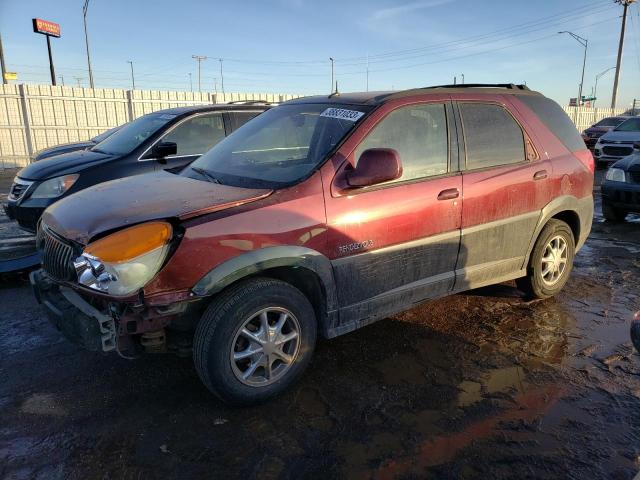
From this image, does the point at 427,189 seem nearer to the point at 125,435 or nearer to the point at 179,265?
the point at 179,265

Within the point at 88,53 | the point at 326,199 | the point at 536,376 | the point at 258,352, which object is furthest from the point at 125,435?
the point at 88,53

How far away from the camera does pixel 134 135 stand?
629 centimetres

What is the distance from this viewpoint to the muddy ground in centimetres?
245

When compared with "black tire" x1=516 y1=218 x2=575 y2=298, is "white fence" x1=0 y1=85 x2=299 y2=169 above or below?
above

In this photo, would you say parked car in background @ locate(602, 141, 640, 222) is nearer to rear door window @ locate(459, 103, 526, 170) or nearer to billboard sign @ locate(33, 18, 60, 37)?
rear door window @ locate(459, 103, 526, 170)

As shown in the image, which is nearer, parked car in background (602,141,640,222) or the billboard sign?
parked car in background (602,141,640,222)

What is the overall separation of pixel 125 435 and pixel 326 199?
5.80ft

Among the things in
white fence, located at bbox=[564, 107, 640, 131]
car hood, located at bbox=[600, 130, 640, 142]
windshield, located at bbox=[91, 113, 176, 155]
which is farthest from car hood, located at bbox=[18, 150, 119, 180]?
white fence, located at bbox=[564, 107, 640, 131]

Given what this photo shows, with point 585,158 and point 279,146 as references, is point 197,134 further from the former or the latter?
point 585,158

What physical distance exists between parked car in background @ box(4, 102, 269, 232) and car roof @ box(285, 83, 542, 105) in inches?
83.1

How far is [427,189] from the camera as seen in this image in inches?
137

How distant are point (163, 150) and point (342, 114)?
123 inches

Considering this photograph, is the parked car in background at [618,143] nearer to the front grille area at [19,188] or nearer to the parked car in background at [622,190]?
the parked car in background at [622,190]

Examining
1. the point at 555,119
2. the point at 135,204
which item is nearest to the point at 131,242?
the point at 135,204
